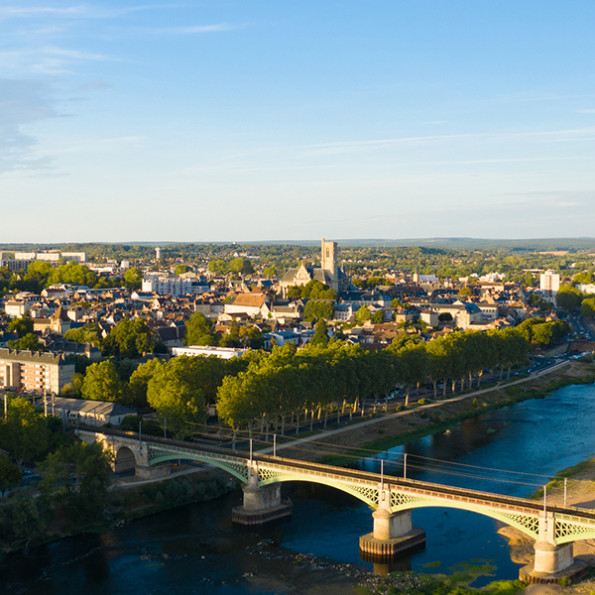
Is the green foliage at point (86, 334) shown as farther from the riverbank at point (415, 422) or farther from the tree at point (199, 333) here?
the riverbank at point (415, 422)

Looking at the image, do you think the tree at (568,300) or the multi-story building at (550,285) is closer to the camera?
the tree at (568,300)

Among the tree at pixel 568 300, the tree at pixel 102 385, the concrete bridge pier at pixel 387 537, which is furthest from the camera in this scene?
the tree at pixel 568 300

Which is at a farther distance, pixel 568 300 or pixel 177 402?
pixel 568 300

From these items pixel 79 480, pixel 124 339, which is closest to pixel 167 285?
pixel 124 339

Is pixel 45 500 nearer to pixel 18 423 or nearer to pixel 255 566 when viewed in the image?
pixel 18 423

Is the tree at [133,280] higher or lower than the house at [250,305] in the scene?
higher

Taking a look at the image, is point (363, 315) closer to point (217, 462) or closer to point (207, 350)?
point (207, 350)

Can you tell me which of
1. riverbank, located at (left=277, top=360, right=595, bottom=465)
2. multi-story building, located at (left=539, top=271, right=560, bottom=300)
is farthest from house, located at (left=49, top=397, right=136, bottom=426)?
multi-story building, located at (left=539, top=271, right=560, bottom=300)

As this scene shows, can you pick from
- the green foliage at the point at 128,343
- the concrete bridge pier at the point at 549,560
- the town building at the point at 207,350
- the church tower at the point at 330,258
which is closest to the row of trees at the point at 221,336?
the town building at the point at 207,350
